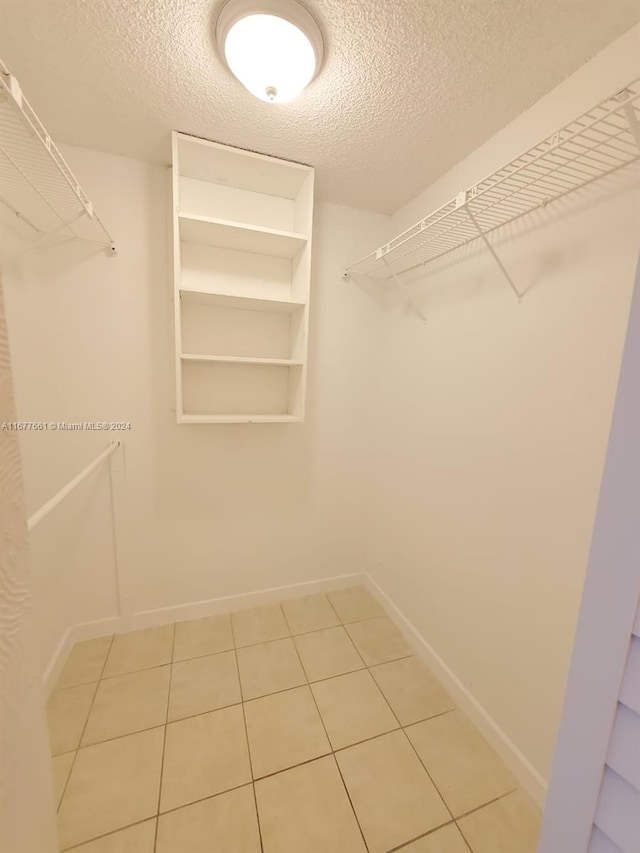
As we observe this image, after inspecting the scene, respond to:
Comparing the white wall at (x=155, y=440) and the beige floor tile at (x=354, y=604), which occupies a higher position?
the white wall at (x=155, y=440)

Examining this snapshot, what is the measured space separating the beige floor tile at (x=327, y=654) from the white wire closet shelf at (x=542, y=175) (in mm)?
1847

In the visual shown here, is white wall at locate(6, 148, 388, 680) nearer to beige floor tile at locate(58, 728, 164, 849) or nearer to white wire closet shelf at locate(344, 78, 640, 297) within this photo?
beige floor tile at locate(58, 728, 164, 849)

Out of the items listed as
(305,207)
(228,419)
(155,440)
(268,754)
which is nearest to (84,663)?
(268,754)

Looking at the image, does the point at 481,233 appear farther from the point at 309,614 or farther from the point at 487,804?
the point at 309,614

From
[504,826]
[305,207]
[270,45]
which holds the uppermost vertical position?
[270,45]

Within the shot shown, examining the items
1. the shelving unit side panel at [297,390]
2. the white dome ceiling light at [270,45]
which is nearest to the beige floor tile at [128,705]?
the shelving unit side panel at [297,390]

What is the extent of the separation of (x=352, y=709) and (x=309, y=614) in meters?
0.61

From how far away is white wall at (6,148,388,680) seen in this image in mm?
1518

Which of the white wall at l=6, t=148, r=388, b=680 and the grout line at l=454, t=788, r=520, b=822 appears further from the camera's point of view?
the white wall at l=6, t=148, r=388, b=680

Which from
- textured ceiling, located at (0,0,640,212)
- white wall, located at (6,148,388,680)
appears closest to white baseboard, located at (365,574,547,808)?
white wall, located at (6,148,388,680)

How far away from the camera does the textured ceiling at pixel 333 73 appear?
90cm

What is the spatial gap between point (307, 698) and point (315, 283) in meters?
2.08

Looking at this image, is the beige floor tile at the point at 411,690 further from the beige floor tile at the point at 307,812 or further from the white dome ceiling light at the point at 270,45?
the white dome ceiling light at the point at 270,45

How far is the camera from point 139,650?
173 cm
